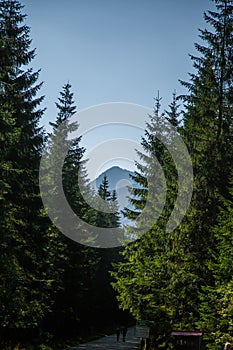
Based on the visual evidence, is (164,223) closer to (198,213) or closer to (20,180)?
(198,213)

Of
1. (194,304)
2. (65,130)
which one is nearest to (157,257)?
(194,304)

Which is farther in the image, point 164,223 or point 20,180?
point 164,223

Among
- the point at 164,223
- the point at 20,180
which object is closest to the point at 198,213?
the point at 164,223

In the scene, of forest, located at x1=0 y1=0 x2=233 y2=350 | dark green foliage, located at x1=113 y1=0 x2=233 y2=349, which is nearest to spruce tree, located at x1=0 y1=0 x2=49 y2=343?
forest, located at x1=0 y1=0 x2=233 y2=350

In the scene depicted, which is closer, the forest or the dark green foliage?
the forest

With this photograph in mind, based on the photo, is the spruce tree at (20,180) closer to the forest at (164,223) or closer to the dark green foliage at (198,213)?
the forest at (164,223)

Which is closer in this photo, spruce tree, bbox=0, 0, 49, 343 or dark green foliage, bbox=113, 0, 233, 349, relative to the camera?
spruce tree, bbox=0, 0, 49, 343

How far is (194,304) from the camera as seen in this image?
787 inches

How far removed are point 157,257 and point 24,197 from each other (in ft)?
22.5

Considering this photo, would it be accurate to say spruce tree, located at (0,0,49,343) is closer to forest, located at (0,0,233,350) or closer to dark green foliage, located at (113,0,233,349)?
forest, located at (0,0,233,350)

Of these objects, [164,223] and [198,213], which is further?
[164,223]

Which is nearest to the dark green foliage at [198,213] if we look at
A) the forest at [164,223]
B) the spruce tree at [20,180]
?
the forest at [164,223]

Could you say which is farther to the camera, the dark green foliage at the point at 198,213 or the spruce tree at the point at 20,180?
the dark green foliage at the point at 198,213

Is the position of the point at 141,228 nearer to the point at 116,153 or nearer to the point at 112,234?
the point at 116,153
